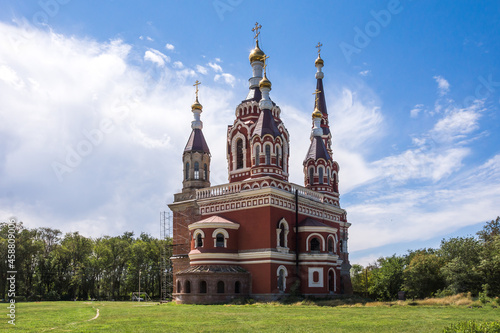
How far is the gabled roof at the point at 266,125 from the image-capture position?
31.9 meters

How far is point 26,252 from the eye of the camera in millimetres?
43344

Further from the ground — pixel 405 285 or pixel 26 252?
pixel 26 252

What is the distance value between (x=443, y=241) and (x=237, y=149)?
743 inches

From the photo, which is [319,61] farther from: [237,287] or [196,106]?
[237,287]

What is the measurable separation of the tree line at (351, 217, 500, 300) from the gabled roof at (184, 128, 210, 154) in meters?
19.1

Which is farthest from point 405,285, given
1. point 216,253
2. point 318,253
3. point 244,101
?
point 244,101

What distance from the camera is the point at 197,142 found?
36.9m

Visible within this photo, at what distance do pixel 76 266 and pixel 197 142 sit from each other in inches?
993

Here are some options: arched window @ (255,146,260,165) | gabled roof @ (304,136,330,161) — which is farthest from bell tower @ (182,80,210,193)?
gabled roof @ (304,136,330,161)

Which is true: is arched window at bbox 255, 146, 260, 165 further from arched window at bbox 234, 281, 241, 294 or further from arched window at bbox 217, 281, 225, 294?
arched window at bbox 217, 281, 225, 294

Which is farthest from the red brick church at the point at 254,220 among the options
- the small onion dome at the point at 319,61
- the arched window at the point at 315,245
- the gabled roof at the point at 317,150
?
the small onion dome at the point at 319,61

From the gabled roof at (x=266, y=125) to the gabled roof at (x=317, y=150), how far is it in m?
6.21

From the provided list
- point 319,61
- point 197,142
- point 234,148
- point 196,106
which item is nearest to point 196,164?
point 197,142

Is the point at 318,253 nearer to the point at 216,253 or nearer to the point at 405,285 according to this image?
the point at 216,253
